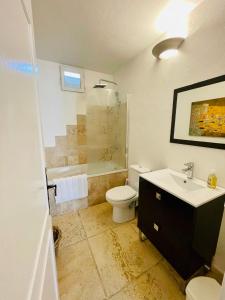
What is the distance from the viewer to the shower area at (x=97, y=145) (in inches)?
96.8

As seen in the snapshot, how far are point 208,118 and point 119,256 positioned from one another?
5.49 ft

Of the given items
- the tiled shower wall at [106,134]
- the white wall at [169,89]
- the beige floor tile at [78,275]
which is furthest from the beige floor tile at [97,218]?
the white wall at [169,89]

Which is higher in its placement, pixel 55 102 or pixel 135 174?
pixel 55 102

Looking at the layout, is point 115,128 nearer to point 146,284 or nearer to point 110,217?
point 110,217

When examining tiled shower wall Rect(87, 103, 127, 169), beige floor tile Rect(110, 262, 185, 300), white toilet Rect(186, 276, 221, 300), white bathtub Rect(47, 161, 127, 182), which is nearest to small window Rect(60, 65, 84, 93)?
tiled shower wall Rect(87, 103, 127, 169)

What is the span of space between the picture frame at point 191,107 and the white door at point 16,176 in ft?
4.72

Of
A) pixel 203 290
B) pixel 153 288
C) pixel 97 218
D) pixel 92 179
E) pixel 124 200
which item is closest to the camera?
pixel 203 290

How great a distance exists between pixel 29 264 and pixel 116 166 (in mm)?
2335

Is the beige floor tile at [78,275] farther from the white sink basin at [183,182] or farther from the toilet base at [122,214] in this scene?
the white sink basin at [183,182]

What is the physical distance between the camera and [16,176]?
439 millimetres

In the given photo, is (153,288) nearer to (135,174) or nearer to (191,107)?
(135,174)

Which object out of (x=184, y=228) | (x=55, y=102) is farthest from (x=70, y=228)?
(x=55, y=102)

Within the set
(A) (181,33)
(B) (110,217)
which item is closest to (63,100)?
(A) (181,33)

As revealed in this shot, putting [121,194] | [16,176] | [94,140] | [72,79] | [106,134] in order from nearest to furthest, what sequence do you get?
[16,176]
[121,194]
[72,79]
[94,140]
[106,134]
